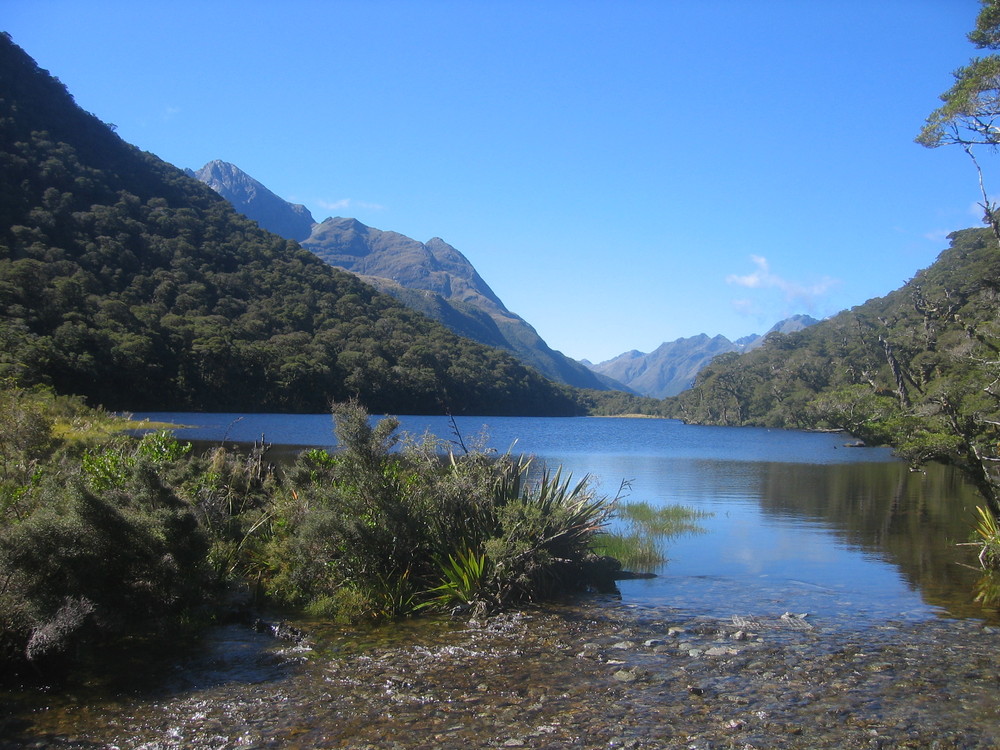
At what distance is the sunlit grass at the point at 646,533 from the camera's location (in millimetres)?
15102

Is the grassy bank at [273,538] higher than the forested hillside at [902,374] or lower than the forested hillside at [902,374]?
lower

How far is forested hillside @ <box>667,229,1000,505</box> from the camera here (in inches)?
698

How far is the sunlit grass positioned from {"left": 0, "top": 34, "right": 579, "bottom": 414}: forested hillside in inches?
1465

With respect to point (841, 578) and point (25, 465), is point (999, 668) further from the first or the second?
point (25, 465)

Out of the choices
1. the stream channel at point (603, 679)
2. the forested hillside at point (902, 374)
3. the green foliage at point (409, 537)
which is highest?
the forested hillside at point (902, 374)

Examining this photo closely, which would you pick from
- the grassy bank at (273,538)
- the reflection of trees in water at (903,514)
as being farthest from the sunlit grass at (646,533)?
the reflection of trees in water at (903,514)

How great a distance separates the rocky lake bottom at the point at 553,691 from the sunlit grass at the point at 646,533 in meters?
5.49

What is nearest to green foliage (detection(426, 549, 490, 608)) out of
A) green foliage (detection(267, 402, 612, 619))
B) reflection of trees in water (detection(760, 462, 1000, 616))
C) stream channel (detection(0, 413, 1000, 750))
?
green foliage (detection(267, 402, 612, 619))

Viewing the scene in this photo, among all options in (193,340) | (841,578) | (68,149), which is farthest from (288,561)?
(68,149)

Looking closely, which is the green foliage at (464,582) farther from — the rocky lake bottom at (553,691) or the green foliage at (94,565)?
the green foliage at (94,565)

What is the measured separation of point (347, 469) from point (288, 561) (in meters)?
1.78

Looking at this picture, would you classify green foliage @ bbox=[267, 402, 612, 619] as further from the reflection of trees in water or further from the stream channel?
the reflection of trees in water

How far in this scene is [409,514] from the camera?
10102 millimetres

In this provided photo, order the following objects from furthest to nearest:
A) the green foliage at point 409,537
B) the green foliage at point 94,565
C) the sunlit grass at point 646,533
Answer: the sunlit grass at point 646,533
the green foliage at point 409,537
the green foliage at point 94,565
